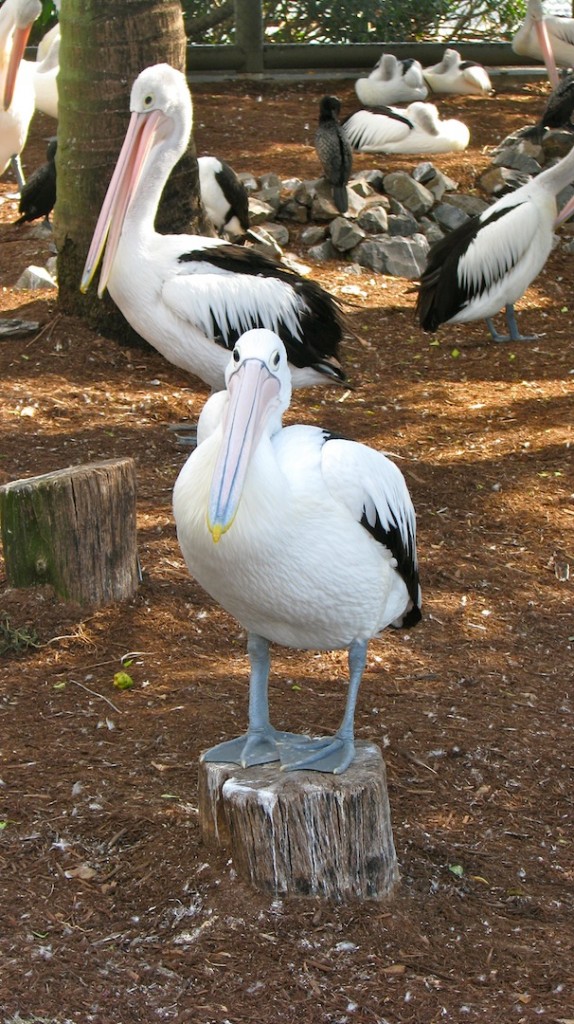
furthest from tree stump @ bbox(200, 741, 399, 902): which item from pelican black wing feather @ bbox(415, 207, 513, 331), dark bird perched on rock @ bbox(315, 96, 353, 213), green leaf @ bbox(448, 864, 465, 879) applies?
dark bird perched on rock @ bbox(315, 96, 353, 213)

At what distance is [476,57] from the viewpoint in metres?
11.4

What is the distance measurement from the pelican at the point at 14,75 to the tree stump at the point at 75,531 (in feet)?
14.7

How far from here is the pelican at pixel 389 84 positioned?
10.4 m

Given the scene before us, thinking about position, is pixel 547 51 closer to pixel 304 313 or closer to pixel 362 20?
pixel 362 20

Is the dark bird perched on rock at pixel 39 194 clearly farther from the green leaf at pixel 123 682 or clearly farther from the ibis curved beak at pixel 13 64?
the green leaf at pixel 123 682

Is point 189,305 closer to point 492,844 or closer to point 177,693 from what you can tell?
point 177,693

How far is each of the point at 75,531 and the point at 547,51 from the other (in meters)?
7.99

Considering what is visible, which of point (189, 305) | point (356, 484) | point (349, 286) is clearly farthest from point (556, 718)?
point (349, 286)

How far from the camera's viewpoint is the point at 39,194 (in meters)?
7.59

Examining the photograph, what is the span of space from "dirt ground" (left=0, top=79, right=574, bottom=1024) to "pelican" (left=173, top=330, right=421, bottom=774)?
15.6 inches

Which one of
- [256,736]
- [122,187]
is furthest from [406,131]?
[256,736]

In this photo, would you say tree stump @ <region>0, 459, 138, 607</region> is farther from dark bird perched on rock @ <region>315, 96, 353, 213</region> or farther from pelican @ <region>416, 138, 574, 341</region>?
dark bird perched on rock @ <region>315, 96, 353, 213</region>

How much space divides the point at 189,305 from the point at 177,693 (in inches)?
78.2

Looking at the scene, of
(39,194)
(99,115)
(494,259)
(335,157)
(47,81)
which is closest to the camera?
(99,115)
